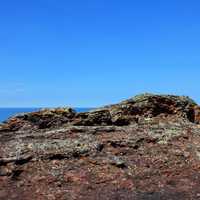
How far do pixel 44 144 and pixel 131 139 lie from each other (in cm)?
528

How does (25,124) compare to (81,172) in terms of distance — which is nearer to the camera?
(81,172)

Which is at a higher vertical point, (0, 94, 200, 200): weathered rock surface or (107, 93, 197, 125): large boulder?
(107, 93, 197, 125): large boulder

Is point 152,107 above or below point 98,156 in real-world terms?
above

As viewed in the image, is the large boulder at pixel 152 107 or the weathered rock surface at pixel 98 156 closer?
the weathered rock surface at pixel 98 156

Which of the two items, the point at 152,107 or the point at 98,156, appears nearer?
the point at 98,156

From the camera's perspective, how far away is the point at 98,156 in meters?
25.9

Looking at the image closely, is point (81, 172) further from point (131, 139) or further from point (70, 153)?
point (131, 139)

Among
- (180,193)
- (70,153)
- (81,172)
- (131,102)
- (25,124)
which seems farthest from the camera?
(131,102)

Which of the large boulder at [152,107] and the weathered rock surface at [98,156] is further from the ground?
the large boulder at [152,107]

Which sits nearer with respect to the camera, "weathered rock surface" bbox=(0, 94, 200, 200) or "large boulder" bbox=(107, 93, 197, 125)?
"weathered rock surface" bbox=(0, 94, 200, 200)

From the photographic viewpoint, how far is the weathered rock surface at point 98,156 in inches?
902

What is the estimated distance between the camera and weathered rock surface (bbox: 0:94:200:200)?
75.2 feet

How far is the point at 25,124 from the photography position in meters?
32.3

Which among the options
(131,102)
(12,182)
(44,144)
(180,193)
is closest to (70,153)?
(44,144)
